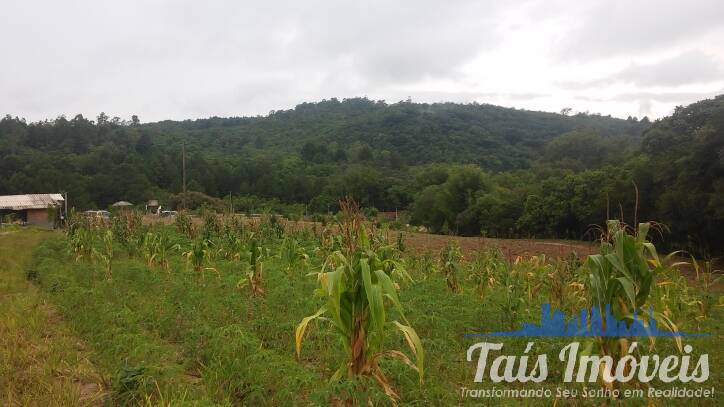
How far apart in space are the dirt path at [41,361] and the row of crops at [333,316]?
0.60 ft

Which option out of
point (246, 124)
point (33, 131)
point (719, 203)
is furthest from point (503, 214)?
point (246, 124)

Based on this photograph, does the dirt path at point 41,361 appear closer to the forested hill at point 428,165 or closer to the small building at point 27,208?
the forested hill at point 428,165

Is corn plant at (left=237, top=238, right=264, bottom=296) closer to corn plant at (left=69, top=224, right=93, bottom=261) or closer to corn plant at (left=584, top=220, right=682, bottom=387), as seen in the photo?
corn plant at (left=584, top=220, right=682, bottom=387)

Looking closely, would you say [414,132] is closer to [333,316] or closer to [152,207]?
[152,207]

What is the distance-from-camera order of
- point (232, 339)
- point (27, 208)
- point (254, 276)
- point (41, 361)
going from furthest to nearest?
point (27, 208) → point (254, 276) → point (232, 339) → point (41, 361)

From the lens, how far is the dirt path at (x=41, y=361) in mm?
3285

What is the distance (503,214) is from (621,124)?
50439 mm

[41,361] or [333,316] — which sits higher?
[333,316]

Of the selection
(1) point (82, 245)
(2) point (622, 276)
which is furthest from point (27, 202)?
(2) point (622, 276)

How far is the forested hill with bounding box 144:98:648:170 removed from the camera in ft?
179

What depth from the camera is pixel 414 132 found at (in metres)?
61.3

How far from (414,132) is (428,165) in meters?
15.1

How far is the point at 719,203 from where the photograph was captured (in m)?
13.8

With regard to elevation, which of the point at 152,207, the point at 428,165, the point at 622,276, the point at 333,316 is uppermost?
the point at 428,165
